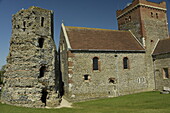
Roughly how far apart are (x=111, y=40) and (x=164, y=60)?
8.02m

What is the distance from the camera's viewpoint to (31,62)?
15008mm

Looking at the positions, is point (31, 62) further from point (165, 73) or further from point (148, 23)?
point (148, 23)

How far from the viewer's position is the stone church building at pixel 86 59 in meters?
14.9

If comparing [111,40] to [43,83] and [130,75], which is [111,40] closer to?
[130,75]

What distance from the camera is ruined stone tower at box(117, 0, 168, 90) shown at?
73.6 ft

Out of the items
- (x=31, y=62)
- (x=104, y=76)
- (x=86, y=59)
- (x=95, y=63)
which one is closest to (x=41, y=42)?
(x=31, y=62)

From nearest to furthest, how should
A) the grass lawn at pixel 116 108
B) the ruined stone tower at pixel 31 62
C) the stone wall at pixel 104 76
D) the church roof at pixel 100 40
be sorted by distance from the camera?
the grass lawn at pixel 116 108 < the ruined stone tower at pixel 31 62 < the stone wall at pixel 104 76 < the church roof at pixel 100 40

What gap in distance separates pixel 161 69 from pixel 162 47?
3.37m

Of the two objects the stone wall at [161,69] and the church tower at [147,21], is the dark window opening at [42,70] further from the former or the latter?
the stone wall at [161,69]

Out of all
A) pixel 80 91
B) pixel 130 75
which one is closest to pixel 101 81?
pixel 80 91

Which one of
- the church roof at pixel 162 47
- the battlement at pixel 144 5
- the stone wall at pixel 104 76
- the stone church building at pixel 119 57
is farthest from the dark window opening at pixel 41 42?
the battlement at pixel 144 5

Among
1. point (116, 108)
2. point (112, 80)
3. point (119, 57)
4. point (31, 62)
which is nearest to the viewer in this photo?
point (116, 108)

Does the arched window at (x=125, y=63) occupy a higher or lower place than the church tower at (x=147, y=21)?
lower

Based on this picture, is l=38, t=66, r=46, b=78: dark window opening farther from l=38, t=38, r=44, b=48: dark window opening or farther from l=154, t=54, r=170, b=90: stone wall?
l=154, t=54, r=170, b=90: stone wall
